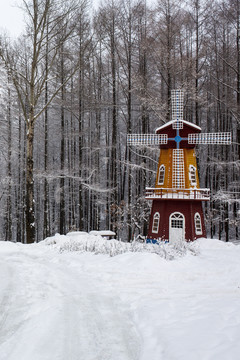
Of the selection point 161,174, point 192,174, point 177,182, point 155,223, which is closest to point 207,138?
point 192,174

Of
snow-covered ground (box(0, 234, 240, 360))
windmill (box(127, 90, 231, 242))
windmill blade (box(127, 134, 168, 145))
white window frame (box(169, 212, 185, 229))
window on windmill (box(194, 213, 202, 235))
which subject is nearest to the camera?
snow-covered ground (box(0, 234, 240, 360))

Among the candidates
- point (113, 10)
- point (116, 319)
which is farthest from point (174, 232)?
point (113, 10)

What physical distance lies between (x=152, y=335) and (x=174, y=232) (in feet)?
44.2

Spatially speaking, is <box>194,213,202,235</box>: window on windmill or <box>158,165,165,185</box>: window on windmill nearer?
<box>194,213,202,235</box>: window on windmill

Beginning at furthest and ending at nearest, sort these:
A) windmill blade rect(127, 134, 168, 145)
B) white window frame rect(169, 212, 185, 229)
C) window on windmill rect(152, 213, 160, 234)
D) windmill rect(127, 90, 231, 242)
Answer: windmill blade rect(127, 134, 168, 145) < window on windmill rect(152, 213, 160, 234) < white window frame rect(169, 212, 185, 229) < windmill rect(127, 90, 231, 242)

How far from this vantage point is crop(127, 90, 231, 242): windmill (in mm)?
16719

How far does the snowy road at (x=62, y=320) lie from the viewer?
3297 millimetres

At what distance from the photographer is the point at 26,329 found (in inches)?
152

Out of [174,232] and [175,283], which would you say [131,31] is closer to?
[174,232]

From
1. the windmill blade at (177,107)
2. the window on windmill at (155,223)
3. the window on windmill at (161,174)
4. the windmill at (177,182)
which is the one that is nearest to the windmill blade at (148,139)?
the windmill at (177,182)

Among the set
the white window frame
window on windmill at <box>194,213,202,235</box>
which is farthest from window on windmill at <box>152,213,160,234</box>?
window on windmill at <box>194,213,202,235</box>

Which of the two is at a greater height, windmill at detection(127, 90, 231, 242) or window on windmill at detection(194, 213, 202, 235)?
windmill at detection(127, 90, 231, 242)

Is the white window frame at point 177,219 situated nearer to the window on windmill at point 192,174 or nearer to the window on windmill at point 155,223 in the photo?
the window on windmill at point 155,223

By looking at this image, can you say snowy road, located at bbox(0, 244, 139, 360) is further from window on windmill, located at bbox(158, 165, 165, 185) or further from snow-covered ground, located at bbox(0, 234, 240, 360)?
window on windmill, located at bbox(158, 165, 165, 185)
